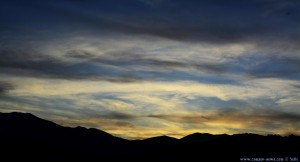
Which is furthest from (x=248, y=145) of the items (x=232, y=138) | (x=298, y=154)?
(x=298, y=154)

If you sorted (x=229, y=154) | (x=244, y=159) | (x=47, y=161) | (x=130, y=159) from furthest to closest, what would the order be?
(x=47, y=161), (x=130, y=159), (x=229, y=154), (x=244, y=159)

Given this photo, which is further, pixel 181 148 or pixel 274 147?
pixel 181 148

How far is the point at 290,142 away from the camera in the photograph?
140 m

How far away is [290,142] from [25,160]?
125 m

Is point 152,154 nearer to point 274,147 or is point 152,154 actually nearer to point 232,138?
point 232,138

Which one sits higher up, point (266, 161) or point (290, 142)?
point (290, 142)

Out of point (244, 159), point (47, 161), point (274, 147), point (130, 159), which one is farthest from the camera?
point (47, 161)

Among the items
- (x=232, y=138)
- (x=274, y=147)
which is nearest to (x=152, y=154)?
(x=232, y=138)

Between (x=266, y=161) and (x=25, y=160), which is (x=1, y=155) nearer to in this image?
(x=25, y=160)

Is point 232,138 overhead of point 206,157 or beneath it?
overhead

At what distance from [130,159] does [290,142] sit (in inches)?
3050

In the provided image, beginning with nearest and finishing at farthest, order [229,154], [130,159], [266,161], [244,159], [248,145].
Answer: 1. [266,161]
2. [244,159]
3. [229,154]
4. [248,145]
5. [130,159]

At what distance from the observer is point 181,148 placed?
193750 millimetres

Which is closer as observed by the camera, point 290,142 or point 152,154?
point 290,142
